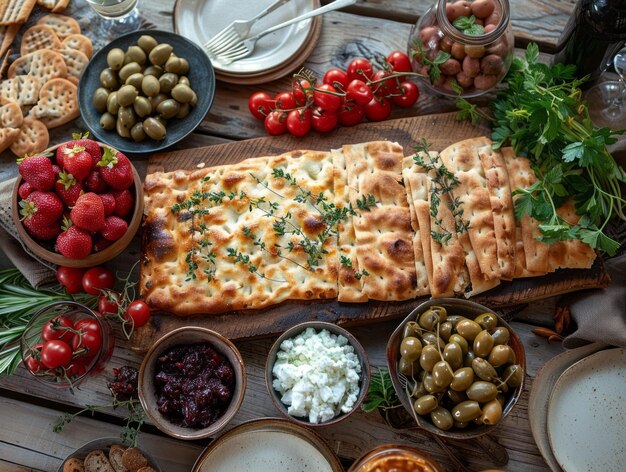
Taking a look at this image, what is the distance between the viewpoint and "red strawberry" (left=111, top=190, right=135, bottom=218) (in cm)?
261

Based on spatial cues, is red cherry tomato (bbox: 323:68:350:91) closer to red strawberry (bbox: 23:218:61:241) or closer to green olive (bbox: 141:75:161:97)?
green olive (bbox: 141:75:161:97)

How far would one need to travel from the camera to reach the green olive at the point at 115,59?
292cm

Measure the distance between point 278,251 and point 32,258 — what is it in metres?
1.11

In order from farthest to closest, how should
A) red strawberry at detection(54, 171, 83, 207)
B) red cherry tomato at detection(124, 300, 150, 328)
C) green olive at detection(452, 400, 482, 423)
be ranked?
red cherry tomato at detection(124, 300, 150, 328) → red strawberry at detection(54, 171, 83, 207) → green olive at detection(452, 400, 482, 423)

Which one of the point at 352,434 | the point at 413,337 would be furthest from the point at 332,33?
the point at 352,434

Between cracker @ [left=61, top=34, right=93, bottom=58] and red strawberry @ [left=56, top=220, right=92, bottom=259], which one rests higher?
cracker @ [left=61, top=34, right=93, bottom=58]

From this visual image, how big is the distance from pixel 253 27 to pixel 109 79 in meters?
0.74

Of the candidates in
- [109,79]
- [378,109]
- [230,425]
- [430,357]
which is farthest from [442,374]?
[109,79]

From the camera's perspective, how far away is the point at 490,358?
2443 mm

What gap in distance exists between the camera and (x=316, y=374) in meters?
2.50

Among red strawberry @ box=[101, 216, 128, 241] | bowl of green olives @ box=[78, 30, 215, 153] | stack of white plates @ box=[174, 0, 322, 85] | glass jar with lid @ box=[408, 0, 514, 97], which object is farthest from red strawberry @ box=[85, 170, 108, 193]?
glass jar with lid @ box=[408, 0, 514, 97]

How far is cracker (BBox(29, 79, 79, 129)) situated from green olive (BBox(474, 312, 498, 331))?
2.04 m

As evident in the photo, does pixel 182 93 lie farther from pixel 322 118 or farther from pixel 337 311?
pixel 337 311

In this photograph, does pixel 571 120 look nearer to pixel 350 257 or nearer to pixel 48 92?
pixel 350 257
